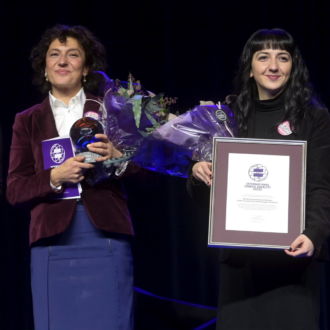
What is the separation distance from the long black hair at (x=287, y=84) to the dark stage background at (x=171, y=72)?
56.1 inches

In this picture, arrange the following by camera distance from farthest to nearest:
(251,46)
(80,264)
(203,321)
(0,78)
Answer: (0,78), (203,321), (80,264), (251,46)

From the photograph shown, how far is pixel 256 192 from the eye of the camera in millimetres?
2191

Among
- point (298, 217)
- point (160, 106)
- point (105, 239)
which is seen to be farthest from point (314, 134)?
point (105, 239)

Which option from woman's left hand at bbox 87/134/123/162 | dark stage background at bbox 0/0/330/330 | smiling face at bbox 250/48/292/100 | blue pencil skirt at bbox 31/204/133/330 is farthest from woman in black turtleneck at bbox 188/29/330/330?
dark stage background at bbox 0/0/330/330

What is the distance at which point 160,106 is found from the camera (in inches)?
101

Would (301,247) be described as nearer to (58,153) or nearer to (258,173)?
(258,173)

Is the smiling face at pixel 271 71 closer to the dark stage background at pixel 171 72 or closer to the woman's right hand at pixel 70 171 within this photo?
the woman's right hand at pixel 70 171

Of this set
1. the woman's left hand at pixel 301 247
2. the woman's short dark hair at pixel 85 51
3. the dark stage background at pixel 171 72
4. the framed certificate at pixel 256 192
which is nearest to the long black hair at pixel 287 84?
the framed certificate at pixel 256 192

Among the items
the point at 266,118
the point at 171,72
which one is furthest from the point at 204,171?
the point at 171,72

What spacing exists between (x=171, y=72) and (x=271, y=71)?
5.08 feet

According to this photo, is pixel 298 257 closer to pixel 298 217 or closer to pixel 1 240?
pixel 298 217

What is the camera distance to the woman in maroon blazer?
2.57 metres

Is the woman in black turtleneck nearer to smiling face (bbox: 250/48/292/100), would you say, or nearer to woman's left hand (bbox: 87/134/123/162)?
smiling face (bbox: 250/48/292/100)

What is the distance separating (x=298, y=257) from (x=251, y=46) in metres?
0.74
